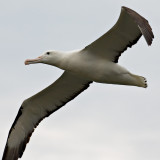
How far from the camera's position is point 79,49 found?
18.8m

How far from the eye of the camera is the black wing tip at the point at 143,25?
52.6 ft

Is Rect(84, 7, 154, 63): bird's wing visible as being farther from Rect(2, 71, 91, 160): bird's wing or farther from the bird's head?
Rect(2, 71, 91, 160): bird's wing

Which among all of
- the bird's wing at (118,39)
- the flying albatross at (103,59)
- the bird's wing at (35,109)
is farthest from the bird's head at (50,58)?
the bird's wing at (35,109)

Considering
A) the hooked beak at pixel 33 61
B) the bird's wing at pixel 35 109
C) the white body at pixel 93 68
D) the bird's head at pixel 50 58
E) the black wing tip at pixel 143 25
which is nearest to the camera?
the black wing tip at pixel 143 25

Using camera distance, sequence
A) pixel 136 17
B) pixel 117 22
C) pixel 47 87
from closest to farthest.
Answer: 1. pixel 136 17
2. pixel 117 22
3. pixel 47 87

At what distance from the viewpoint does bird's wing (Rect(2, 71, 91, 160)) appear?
20531mm

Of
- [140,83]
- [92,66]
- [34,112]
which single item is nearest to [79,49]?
[92,66]

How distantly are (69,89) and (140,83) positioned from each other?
2.83 m

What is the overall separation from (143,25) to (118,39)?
2.24 m

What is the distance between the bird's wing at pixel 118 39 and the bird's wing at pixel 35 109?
182 centimetres

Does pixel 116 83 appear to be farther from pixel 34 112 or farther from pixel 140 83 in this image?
pixel 34 112

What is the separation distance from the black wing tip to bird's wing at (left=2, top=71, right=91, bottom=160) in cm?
405

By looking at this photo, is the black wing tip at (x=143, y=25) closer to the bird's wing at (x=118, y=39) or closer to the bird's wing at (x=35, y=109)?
the bird's wing at (x=118, y=39)

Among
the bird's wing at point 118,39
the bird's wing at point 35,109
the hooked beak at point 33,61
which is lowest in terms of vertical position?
the bird's wing at point 35,109
